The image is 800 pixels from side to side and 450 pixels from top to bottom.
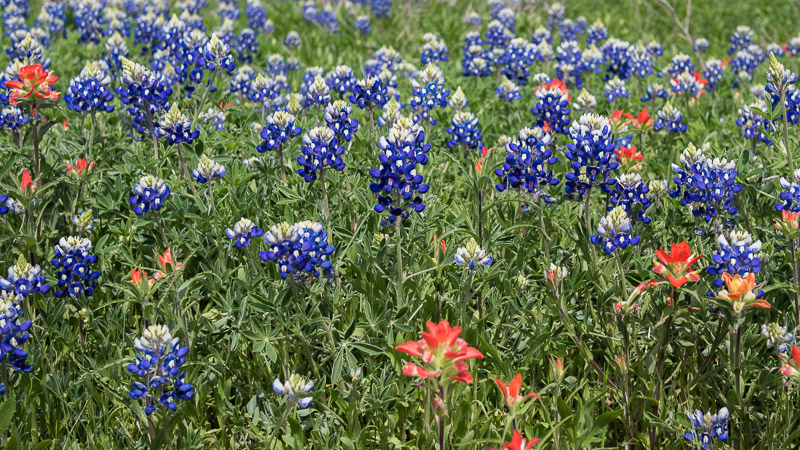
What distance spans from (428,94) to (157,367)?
2781mm

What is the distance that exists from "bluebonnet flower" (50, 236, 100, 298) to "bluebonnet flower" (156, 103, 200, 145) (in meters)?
0.70

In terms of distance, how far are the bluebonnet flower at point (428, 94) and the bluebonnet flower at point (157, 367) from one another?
2.45 metres

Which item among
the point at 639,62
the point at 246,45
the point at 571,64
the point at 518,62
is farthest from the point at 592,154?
the point at 246,45

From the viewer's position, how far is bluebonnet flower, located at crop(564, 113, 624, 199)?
10.0 ft

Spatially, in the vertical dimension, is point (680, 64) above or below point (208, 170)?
below

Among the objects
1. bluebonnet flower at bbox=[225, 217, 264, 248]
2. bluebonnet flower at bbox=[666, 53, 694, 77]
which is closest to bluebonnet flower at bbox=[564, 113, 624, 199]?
bluebonnet flower at bbox=[225, 217, 264, 248]

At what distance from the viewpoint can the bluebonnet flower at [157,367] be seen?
7.56ft

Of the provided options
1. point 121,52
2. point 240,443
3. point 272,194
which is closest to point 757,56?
point 272,194

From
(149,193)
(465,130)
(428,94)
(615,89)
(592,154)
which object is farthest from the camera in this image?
(615,89)

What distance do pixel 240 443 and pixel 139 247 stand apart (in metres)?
1.32

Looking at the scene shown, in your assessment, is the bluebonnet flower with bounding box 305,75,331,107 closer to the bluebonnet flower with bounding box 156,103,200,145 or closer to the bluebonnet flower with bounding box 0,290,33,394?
the bluebonnet flower with bounding box 156,103,200,145

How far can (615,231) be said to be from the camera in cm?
277

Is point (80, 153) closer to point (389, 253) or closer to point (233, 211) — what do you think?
point (233, 211)

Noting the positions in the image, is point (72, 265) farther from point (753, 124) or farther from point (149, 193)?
point (753, 124)
